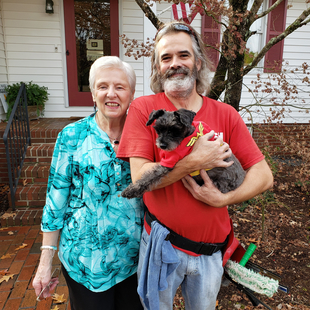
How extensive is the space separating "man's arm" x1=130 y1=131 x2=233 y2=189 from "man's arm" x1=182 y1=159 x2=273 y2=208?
104 mm

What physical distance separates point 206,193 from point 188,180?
0.49ft

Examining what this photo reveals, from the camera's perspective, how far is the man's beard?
180cm

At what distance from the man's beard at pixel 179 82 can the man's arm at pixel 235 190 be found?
614mm

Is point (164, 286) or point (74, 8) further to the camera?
point (74, 8)

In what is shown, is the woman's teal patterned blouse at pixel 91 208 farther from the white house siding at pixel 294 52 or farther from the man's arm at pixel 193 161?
the white house siding at pixel 294 52

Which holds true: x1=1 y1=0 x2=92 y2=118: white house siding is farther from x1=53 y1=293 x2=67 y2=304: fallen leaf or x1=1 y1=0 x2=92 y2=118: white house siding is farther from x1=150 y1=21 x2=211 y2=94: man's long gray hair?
x1=150 y1=21 x2=211 y2=94: man's long gray hair

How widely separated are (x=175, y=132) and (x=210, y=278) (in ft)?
3.59

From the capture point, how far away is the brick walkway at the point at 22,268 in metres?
Result: 3.08

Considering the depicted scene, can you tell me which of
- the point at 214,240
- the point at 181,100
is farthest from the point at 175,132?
the point at 214,240

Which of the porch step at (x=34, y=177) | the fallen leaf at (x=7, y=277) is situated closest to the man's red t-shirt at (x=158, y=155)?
the fallen leaf at (x=7, y=277)

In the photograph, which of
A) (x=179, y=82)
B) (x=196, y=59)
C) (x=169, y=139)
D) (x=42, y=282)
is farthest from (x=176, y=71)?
(x=42, y=282)

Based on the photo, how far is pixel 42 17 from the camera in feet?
23.9

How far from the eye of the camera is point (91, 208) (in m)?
1.83

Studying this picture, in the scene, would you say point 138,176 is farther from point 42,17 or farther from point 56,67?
point 42,17
